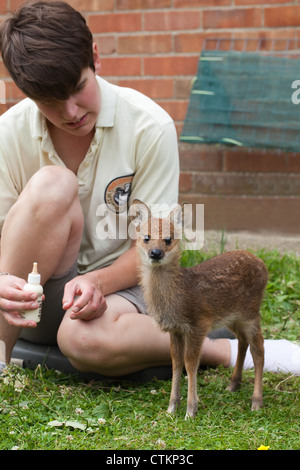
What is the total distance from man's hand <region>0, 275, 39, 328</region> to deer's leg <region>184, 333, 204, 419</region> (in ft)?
2.21

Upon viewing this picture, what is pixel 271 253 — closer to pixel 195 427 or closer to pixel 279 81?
pixel 279 81

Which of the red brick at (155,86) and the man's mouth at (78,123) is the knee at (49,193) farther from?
the red brick at (155,86)

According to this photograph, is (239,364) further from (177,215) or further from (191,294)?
(177,215)

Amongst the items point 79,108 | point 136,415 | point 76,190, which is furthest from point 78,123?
point 136,415

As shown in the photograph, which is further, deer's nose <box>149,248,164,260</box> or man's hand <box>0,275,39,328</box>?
man's hand <box>0,275,39,328</box>

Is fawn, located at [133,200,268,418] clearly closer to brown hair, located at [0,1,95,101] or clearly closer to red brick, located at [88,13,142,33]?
brown hair, located at [0,1,95,101]

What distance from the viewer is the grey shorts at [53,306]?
3.44 metres

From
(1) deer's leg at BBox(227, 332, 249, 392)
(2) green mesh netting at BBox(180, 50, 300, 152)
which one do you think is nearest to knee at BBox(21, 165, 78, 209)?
(1) deer's leg at BBox(227, 332, 249, 392)

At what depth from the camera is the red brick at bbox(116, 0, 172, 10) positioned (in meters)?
5.18

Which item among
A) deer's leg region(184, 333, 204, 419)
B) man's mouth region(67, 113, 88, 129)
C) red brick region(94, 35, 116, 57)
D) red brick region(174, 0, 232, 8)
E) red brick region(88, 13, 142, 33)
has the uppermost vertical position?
red brick region(174, 0, 232, 8)

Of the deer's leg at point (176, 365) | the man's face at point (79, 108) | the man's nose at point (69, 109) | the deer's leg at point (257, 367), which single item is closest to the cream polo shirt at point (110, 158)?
the man's face at point (79, 108)

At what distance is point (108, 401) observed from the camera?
3156 mm

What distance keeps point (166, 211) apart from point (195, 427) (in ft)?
3.39

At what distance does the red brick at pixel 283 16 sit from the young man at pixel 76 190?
1.89 metres
